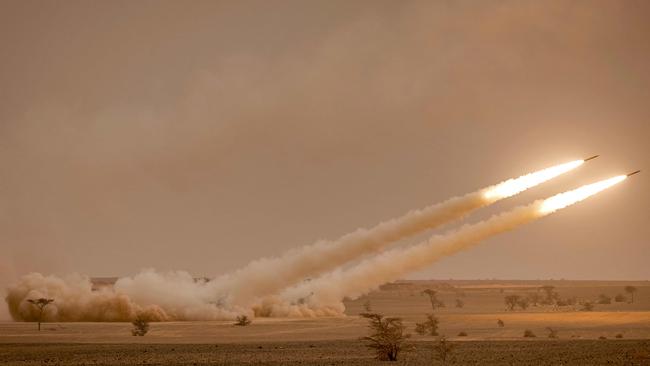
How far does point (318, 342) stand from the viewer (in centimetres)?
5784

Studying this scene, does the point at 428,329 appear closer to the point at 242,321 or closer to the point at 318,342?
the point at 318,342

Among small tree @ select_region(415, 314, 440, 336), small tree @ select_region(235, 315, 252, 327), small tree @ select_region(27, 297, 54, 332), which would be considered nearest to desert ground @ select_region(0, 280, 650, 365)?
small tree @ select_region(235, 315, 252, 327)

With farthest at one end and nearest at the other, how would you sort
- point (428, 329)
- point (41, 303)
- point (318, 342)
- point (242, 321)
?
point (41, 303) → point (242, 321) → point (428, 329) → point (318, 342)

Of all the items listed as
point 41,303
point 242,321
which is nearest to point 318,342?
point 242,321

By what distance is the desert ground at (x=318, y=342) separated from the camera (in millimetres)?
45625

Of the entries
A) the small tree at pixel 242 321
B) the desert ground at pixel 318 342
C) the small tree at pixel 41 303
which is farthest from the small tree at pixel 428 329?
the small tree at pixel 41 303

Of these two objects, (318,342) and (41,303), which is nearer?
(318,342)

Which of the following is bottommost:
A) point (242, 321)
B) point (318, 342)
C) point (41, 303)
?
point (318, 342)

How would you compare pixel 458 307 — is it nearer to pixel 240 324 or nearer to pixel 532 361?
pixel 240 324

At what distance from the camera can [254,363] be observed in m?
Answer: 44.5

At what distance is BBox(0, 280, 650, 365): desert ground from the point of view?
150 feet

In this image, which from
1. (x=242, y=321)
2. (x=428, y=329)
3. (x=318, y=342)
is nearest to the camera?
(x=318, y=342)

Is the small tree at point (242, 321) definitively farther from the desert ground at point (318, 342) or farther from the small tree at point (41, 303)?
the small tree at point (41, 303)

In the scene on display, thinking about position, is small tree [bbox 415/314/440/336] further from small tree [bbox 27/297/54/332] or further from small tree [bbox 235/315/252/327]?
small tree [bbox 27/297/54/332]
